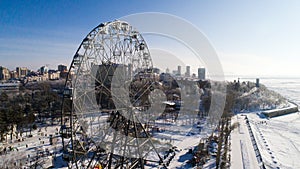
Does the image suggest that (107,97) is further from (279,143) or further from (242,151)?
(279,143)

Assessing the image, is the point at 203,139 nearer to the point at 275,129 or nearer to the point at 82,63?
the point at 275,129

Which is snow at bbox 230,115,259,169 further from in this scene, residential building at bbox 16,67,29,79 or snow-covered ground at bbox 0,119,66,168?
residential building at bbox 16,67,29,79

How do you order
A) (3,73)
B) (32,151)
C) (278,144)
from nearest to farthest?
1. (32,151)
2. (278,144)
3. (3,73)

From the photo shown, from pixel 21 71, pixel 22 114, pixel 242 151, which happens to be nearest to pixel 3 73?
pixel 21 71

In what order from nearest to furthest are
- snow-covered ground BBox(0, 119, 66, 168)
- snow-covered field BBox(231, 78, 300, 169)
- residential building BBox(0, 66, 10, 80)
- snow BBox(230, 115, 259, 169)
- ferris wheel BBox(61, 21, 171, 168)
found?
1. ferris wheel BBox(61, 21, 171, 168)
2. snow-covered ground BBox(0, 119, 66, 168)
3. snow BBox(230, 115, 259, 169)
4. snow-covered field BBox(231, 78, 300, 169)
5. residential building BBox(0, 66, 10, 80)

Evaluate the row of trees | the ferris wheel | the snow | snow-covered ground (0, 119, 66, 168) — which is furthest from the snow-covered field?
the row of trees

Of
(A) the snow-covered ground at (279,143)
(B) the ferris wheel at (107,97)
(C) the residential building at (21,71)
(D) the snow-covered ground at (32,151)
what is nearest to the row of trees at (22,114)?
(D) the snow-covered ground at (32,151)

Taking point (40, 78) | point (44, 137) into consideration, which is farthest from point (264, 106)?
point (40, 78)

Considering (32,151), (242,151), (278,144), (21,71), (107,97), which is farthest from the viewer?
(21,71)
